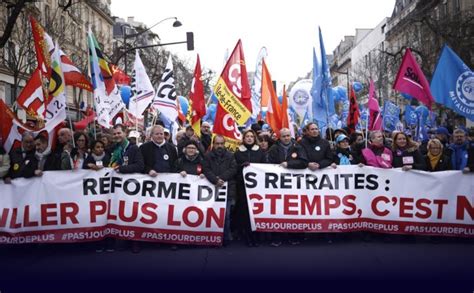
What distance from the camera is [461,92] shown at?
7707 mm

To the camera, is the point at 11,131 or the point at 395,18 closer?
the point at 11,131

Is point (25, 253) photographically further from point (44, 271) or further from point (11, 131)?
point (11, 131)

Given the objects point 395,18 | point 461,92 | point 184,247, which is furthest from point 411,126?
point 395,18

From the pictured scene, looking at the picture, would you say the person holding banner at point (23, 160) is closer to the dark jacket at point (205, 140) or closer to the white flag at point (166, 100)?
the white flag at point (166, 100)

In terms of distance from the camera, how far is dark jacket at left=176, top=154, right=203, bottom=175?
281 inches

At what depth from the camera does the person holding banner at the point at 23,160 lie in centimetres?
687

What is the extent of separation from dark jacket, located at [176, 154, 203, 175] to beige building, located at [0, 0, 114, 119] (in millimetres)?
3945

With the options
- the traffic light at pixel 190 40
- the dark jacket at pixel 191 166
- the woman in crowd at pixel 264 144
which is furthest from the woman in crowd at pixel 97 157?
the traffic light at pixel 190 40

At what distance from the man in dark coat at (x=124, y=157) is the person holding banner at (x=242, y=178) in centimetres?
149

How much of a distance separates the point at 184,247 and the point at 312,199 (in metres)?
2.00

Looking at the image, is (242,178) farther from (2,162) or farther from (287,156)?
(2,162)

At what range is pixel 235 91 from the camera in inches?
314

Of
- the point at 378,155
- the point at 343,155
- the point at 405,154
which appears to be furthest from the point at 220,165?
the point at 405,154

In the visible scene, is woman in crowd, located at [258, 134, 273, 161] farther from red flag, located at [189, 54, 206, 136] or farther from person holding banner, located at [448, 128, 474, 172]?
person holding banner, located at [448, 128, 474, 172]
